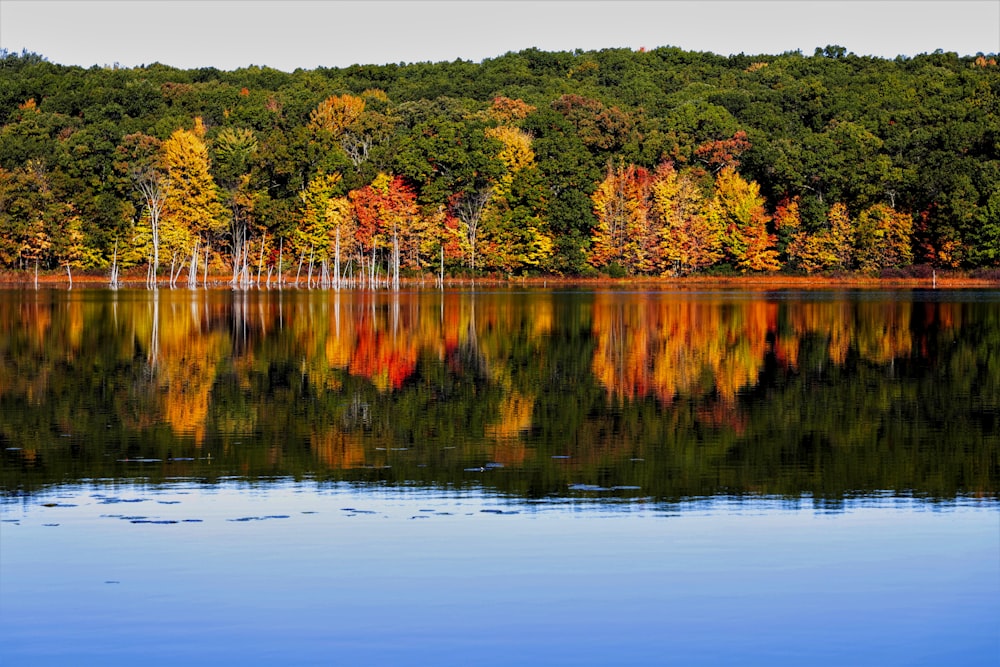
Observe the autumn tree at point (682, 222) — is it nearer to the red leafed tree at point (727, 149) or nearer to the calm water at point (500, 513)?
the red leafed tree at point (727, 149)

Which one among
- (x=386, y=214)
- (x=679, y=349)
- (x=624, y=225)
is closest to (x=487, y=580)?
(x=679, y=349)

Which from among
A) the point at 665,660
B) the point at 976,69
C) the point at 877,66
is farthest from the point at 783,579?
the point at 877,66

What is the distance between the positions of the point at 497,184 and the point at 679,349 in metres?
67.2

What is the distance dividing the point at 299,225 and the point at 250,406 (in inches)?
3011

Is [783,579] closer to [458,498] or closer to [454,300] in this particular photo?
[458,498]

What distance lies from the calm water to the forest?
6763 cm

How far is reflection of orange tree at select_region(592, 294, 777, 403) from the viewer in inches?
926

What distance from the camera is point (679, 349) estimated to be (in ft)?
103

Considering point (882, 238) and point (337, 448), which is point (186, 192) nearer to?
point (882, 238)

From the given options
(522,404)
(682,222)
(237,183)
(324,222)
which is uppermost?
(237,183)

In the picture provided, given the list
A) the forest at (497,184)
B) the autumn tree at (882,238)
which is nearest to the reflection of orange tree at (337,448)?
the forest at (497,184)

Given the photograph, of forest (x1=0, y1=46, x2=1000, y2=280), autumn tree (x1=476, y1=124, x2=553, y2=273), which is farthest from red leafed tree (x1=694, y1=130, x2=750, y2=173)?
autumn tree (x1=476, y1=124, x2=553, y2=273)

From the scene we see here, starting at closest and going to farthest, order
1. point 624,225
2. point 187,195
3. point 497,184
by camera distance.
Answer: point 187,195
point 497,184
point 624,225

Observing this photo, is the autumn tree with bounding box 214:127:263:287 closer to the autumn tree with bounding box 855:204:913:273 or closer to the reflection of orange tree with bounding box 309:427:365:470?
the autumn tree with bounding box 855:204:913:273
